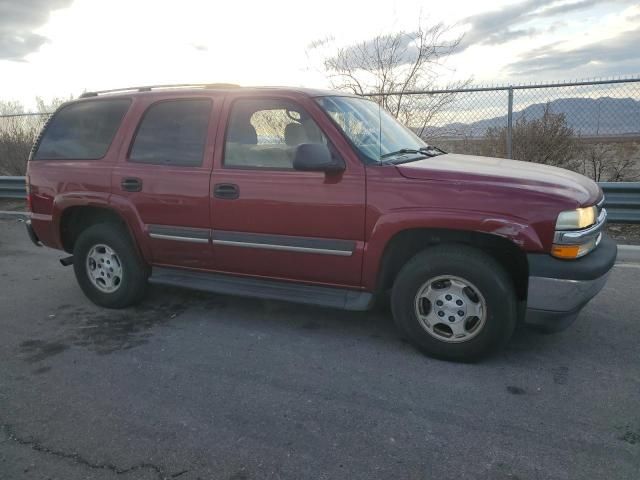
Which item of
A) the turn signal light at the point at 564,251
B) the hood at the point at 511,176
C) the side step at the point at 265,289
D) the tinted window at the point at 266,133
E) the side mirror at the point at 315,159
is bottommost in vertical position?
the side step at the point at 265,289

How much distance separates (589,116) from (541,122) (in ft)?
2.70

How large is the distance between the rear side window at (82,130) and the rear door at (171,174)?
23 centimetres

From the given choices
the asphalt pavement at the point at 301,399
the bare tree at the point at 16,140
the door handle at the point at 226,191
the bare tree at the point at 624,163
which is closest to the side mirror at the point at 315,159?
the door handle at the point at 226,191

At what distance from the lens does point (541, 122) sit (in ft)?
26.5

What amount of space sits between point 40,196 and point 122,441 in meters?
2.98

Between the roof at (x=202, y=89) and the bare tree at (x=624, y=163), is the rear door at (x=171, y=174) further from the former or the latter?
the bare tree at (x=624, y=163)

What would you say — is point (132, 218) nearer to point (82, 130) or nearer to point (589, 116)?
point (82, 130)

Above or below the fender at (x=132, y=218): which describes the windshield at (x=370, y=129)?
above

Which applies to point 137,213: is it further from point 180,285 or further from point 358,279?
point 358,279

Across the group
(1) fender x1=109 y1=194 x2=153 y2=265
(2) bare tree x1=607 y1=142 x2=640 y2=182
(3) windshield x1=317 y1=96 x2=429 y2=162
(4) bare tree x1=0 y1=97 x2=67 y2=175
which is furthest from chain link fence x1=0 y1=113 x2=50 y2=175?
(2) bare tree x1=607 y1=142 x2=640 y2=182

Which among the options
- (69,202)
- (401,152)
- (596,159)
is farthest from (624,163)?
(69,202)

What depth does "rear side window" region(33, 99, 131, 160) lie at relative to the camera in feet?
15.0

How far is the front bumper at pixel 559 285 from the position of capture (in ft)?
10.4

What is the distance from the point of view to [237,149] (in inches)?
159
